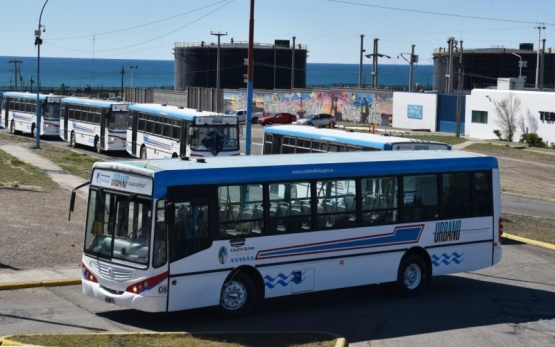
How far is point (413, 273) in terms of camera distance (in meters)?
18.3

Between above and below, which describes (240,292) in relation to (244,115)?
below

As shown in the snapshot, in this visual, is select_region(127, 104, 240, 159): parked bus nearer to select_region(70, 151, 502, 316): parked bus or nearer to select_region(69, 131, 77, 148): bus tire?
select_region(69, 131, 77, 148): bus tire

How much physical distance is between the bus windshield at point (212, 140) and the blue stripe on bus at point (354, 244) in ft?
67.6

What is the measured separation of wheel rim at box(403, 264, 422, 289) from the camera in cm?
1823

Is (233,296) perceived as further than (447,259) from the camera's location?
No

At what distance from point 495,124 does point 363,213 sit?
49647 millimetres

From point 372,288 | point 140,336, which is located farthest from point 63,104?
Answer: point 140,336

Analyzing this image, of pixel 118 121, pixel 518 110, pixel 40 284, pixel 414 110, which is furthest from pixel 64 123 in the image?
pixel 40 284

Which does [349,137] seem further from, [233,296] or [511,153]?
[511,153]

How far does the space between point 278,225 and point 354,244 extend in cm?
171

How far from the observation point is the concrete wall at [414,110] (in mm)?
75312

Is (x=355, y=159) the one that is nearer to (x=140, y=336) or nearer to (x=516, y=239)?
(x=140, y=336)

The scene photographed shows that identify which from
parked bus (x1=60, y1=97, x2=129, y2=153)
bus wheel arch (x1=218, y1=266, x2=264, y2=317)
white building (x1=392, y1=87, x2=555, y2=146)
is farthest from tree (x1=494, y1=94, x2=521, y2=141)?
bus wheel arch (x1=218, y1=266, x2=264, y2=317)

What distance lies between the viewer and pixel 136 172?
15.1m
